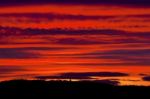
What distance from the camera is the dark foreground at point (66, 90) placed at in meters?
164

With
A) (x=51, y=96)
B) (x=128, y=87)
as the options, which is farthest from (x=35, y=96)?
(x=128, y=87)

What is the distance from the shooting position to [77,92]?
16675 cm

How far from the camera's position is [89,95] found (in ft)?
541

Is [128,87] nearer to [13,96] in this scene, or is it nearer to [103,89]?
[103,89]

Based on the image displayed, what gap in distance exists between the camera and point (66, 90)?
549ft

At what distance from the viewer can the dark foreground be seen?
164m

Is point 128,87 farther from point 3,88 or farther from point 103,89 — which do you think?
point 3,88

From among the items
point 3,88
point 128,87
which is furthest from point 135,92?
point 3,88

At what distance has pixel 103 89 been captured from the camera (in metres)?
169

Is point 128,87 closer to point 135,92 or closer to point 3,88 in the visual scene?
point 135,92

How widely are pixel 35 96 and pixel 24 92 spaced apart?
3304 millimetres

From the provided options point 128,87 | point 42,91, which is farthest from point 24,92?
point 128,87

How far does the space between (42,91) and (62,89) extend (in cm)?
230

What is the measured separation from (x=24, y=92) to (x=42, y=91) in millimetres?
2083
